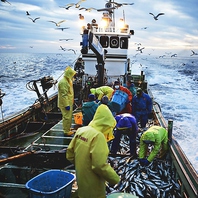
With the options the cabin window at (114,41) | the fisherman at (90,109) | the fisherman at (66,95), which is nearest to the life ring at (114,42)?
the cabin window at (114,41)

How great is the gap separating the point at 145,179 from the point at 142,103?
10.9 ft

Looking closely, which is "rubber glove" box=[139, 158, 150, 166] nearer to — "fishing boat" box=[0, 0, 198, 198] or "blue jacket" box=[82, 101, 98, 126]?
"fishing boat" box=[0, 0, 198, 198]

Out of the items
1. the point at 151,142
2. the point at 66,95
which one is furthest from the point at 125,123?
the point at 66,95

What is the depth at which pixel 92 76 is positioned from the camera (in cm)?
1317

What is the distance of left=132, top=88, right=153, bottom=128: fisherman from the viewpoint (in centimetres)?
740

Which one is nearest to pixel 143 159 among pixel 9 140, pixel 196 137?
pixel 9 140

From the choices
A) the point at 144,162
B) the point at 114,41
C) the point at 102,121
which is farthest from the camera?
the point at 114,41

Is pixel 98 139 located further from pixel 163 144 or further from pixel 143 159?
pixel 163 144

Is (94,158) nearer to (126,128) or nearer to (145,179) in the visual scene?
(145,179)

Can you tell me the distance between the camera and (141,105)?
745 centimetres

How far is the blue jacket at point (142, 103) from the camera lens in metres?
7.41

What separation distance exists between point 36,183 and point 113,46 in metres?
10.8

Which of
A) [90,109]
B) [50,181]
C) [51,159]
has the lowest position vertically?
[51,159]

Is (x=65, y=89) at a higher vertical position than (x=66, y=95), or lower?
higher
